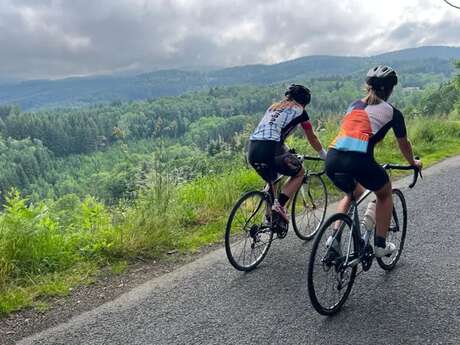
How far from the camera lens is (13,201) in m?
5.11

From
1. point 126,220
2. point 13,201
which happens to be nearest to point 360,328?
point 126,220

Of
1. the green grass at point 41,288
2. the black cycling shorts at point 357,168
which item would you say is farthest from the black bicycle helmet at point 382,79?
the green grass at point 41,288

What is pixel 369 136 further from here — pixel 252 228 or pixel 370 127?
pixel 252 228

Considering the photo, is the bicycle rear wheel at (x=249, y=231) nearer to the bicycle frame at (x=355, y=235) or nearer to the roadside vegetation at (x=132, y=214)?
the roadside vegetation at (x=132, y=214)

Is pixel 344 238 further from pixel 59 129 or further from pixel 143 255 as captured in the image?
pixel 59 129

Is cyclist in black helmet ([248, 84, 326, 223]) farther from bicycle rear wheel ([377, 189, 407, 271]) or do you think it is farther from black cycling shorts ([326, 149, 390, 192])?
bicycle rear wheel ([377, 189, 407, 271])

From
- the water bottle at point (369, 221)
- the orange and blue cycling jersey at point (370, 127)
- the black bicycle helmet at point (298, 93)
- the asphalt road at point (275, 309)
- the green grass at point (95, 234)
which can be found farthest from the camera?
the black bicycle helmet at point (298, 93)

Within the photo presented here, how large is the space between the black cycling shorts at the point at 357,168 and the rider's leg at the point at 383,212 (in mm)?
155

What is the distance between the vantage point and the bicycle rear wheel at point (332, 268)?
358 cm

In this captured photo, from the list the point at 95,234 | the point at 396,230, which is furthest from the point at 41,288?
the point at 396,230

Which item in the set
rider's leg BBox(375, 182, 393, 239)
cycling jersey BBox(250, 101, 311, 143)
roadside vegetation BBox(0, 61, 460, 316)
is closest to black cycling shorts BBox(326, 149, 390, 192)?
rider's leg BBox(375, 182, 393, 239)

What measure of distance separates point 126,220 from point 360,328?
3400 millimetres

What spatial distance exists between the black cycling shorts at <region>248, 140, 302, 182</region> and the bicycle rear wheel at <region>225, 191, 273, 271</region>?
30cm

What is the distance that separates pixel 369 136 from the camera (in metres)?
3.70
